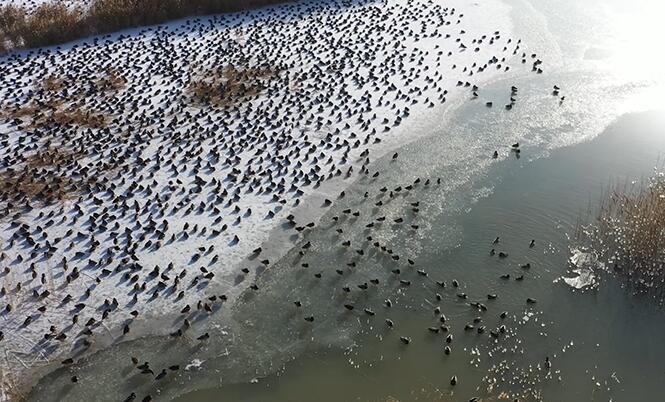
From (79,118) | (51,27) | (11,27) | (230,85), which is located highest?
(11,27)

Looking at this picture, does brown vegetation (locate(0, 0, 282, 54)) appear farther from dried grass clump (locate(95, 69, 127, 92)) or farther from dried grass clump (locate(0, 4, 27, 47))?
dried grass clump (locate(95, 69, 127, 92))

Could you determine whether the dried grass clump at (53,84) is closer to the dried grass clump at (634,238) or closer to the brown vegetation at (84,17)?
the brown vegetation at (84,17)

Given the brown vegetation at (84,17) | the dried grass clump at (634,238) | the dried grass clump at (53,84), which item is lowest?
the dried grass clump at (634,238)

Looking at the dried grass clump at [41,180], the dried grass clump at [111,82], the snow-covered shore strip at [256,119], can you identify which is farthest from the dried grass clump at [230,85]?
the dried grass clump at [41,180]

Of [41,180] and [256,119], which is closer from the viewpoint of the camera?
[41,180]

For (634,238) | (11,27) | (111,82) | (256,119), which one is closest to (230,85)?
(256,119)

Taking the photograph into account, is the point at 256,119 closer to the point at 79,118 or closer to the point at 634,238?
the point at 79,118
